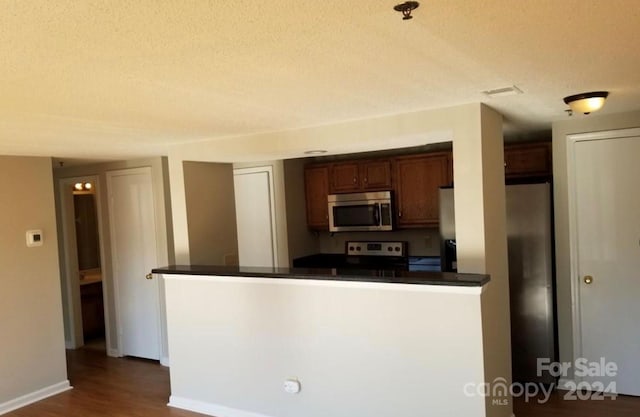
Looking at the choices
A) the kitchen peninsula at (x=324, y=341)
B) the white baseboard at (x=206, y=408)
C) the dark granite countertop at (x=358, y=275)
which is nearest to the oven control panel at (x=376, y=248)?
the dark granite countertop at (x=358, y=275)

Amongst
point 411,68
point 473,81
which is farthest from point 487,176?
point 411,68

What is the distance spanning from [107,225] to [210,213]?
1.82 meters

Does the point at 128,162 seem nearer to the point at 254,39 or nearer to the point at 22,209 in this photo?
the point at 22,209

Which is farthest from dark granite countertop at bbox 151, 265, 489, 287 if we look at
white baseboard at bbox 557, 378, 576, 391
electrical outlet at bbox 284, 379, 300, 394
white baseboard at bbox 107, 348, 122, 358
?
white baseboard at bbox 107, 348, 122, 358

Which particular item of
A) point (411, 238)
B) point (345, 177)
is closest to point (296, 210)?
point (345, 177)

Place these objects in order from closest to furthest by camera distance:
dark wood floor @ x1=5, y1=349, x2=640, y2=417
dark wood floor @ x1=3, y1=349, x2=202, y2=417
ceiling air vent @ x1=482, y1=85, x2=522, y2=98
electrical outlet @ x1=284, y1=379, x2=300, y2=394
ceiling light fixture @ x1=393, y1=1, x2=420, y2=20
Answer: ceiling light fixture @ x1=393, y1=1, x2=420, y2=20 < ceiling air vent @ x1=482, y1=85, x2=522, y2=98 < electrical outlet @ x1=284, y1=379, x2=300, y2=394 < dark wood floor @ x1=5, y1=349, x2=640, y2=417 < dark wood floor @ x1=3, y1=349, x2=202, y2=417

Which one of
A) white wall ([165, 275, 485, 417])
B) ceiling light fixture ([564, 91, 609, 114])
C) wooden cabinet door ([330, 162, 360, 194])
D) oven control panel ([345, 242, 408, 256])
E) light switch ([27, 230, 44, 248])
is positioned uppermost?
ceiling light fixture ([564, 91, 609, 114])

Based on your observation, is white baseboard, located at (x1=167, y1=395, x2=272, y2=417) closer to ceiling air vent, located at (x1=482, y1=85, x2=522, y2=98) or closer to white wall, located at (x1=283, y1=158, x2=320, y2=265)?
white wall, located at (x1=283, y1=158, x2=320, y2=265)

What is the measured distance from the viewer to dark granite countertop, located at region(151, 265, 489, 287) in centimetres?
263

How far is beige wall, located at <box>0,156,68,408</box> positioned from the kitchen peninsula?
4.46 ft

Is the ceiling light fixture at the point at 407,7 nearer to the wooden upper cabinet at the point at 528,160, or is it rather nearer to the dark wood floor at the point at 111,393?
the wooden upper cabinet at the point at 528,160

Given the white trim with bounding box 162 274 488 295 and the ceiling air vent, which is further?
the white trim with bounding box 162 274 488 295

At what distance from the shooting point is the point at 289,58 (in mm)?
1738

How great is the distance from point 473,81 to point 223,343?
2.60 metres
